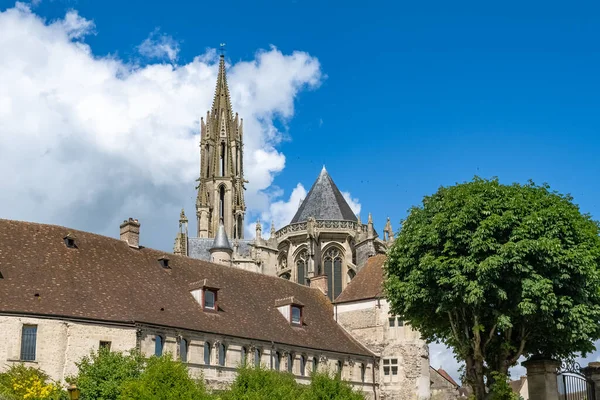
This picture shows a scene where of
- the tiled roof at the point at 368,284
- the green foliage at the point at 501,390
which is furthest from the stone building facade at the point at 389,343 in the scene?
the green foliage at the point at 501,390

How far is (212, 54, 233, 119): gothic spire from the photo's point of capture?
109625 millimetres

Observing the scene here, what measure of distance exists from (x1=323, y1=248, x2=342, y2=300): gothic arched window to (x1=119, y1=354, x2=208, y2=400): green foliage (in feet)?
142

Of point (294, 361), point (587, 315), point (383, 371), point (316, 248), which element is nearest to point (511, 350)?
point (587, 315)

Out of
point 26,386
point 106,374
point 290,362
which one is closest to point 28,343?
point 26,386

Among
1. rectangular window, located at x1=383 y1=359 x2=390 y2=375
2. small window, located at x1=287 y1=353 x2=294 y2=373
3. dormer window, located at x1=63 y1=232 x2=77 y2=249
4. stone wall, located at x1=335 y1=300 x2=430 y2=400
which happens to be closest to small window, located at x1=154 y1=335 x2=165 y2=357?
dormer window, located at x1=63 y1=232 x2=77 y2=249

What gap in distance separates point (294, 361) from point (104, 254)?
11314mm

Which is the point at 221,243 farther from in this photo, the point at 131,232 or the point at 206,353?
the point at 206,353

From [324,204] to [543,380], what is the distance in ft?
167

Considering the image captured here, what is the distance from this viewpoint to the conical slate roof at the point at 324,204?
245 ft

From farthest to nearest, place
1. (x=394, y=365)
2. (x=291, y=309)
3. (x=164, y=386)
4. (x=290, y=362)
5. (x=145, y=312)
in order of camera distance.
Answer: (x=394, y=365)
(x=291, y=309)
(x=290, y=362)
(x=145, y=312)
(x=164, y=386)

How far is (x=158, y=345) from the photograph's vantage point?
36312mm

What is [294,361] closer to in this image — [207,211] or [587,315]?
[587,315]

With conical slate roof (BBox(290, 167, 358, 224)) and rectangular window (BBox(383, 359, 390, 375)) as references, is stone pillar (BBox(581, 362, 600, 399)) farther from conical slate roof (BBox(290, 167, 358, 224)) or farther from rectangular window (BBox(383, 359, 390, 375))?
conical slate roof (BBox(290, 167, 358, 224))

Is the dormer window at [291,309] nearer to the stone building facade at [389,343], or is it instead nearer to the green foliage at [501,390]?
the stone building facade at [389,343]
